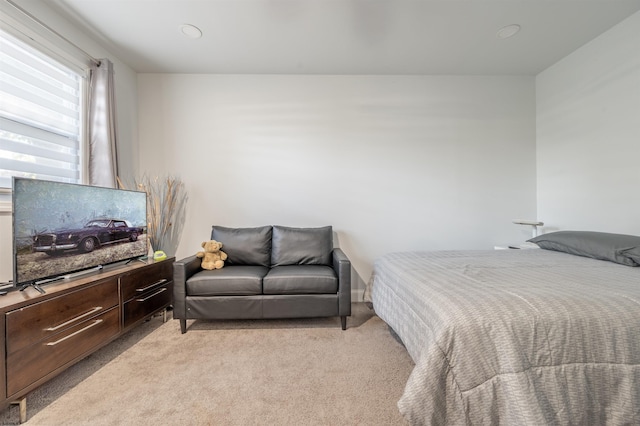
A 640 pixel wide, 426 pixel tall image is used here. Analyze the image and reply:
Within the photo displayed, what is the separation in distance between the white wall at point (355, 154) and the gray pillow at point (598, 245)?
0.78 m

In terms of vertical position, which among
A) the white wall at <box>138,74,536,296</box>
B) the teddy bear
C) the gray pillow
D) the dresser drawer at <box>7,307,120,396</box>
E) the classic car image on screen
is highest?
the white wall at <box>138,74,536,296</box>

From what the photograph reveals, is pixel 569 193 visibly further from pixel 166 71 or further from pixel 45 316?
pixel 166 71

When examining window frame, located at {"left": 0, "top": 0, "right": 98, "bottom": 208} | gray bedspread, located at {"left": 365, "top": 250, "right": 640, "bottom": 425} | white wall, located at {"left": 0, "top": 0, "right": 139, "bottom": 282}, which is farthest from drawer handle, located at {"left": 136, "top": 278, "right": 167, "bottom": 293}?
gray bedspread, located at {"left": 365, "top": 250, "right": 640, "bottom": 425}

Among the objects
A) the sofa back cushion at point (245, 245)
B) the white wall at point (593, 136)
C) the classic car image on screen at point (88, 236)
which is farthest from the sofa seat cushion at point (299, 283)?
the white wall at point (593, 136)

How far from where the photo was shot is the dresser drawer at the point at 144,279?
1914mm

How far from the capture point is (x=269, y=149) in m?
2.96

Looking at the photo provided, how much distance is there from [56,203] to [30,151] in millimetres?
674

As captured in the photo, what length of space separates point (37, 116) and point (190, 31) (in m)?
1.40

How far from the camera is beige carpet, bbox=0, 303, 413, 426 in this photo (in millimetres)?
1288

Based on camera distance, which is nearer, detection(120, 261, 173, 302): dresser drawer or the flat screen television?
the flat screen television

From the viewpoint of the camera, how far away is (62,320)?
1469 mm

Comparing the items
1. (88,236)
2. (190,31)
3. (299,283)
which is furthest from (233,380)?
(190,31)

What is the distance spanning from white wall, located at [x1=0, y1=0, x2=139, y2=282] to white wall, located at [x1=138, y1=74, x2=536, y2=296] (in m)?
0.13

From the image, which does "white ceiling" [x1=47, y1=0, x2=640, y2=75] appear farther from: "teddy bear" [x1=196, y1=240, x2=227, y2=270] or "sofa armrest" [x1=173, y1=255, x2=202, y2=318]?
"sofa armrest" [x1=173, y1=255, x2=202, y2=318]
